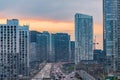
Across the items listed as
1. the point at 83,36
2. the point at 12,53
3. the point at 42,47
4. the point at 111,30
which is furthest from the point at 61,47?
the point at 12,53

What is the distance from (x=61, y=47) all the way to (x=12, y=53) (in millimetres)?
91718

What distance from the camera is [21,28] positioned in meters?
80.9

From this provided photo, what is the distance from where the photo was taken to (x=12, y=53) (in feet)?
231

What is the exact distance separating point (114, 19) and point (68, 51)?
70.6m

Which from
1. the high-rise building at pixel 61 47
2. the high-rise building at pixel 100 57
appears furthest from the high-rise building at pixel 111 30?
the high-rise building at pixel 61 47

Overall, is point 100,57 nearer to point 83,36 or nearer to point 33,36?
point 83,36

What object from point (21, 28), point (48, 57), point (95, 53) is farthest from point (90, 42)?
point (21, 28)

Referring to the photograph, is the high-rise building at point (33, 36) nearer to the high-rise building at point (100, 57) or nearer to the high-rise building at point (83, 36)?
the high-rise building at point (83, 36)

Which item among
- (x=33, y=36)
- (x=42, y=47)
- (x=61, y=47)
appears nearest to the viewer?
(x=42, y=47)

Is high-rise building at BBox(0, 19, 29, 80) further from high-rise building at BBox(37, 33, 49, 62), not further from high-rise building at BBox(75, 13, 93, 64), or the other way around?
high-rise building at BBox(37, 33, 49, 62)

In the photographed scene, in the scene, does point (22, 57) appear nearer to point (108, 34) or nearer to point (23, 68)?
point (23, 68)

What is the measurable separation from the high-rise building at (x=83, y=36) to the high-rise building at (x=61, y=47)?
25.0 metres

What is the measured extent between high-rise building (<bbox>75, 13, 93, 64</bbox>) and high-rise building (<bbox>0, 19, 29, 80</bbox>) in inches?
2049

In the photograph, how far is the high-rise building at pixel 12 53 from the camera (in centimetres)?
6831
